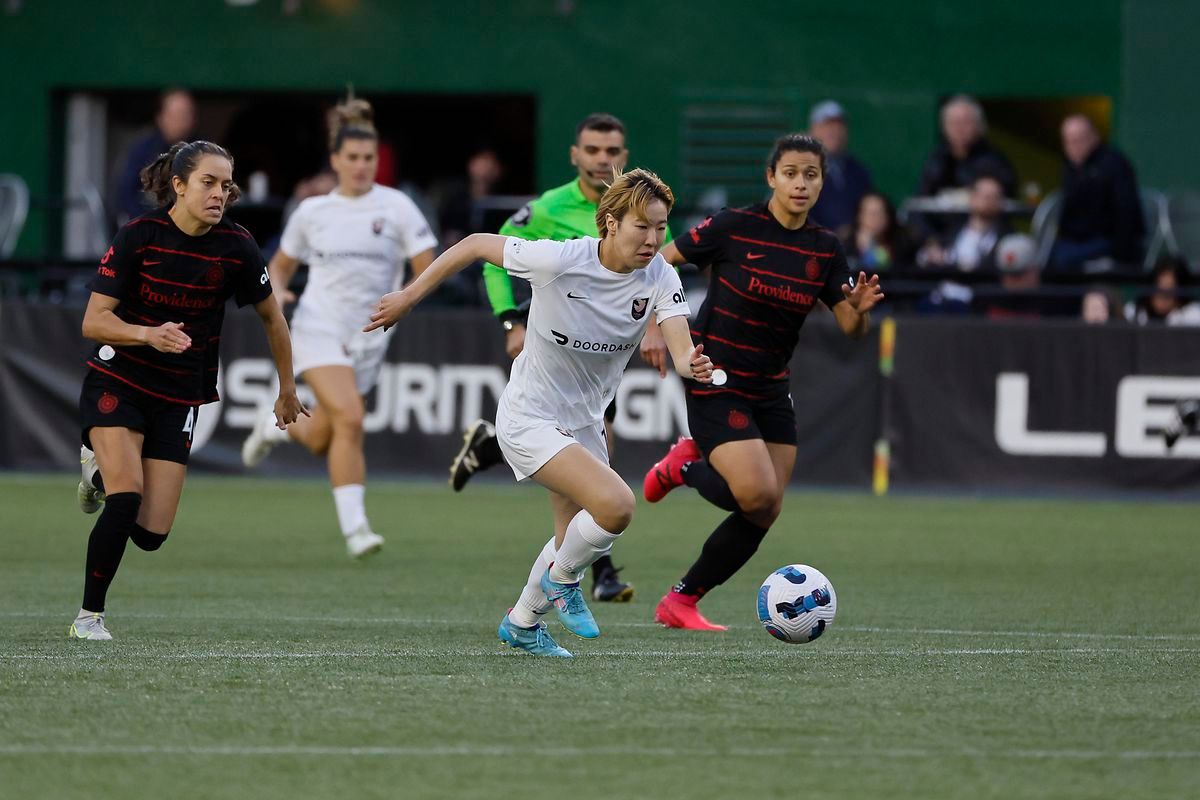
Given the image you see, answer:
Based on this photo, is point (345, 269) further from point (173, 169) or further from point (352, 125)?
point (173, 169)

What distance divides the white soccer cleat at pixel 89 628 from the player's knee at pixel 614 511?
1.89m

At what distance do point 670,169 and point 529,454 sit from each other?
12.5 m

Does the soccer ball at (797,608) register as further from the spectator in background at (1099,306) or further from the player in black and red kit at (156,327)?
the spectator in background at (1099,306)

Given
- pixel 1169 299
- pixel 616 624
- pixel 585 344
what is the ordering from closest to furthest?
pixel 585 344
pixel 616 624
pixel 1169 299

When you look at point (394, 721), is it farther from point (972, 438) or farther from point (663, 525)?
point (972, 438)

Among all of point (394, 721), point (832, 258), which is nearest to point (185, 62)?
point (832, 258)

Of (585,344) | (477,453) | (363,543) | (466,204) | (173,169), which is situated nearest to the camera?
(585,344)

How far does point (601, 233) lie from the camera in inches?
286

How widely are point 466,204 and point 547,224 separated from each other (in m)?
8.29

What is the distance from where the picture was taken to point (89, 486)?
8.16 meters

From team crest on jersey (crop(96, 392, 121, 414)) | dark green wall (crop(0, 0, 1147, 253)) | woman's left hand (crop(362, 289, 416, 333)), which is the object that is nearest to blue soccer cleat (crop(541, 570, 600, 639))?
woman's left hand (crop(362, 289, 416, 333))

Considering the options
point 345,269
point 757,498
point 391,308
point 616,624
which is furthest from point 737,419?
point 345,269

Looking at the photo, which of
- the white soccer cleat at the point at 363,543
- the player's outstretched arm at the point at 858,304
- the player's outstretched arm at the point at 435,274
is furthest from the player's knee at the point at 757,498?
the white soccer cleat at the point at 363,543

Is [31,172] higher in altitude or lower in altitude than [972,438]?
higher
